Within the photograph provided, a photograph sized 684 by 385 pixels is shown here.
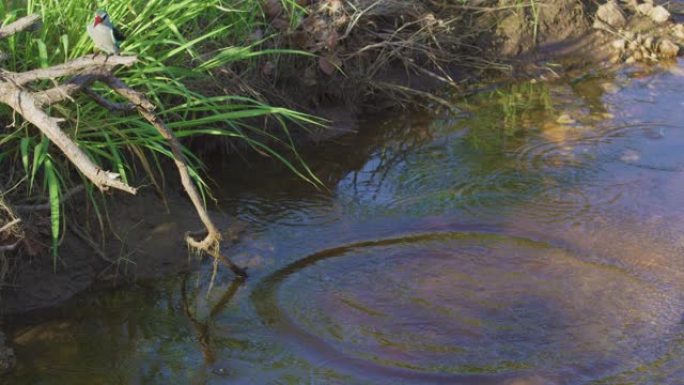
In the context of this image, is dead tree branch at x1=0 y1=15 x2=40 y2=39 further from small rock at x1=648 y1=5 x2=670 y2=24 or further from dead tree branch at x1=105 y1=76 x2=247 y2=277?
small rock at x1=648 y1=5 x2=670 y2=24

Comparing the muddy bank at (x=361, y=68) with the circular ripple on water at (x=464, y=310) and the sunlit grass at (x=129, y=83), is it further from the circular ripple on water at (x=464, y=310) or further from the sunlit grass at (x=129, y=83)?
the circular ripple on water at (x=464, y=310)

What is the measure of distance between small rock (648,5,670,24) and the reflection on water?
1.47m

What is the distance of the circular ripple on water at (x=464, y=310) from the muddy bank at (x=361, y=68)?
0.51 m

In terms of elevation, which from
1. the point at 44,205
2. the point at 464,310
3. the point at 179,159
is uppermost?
the point at 179,159

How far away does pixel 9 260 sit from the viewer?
3213mm

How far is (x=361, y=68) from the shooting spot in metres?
4.80

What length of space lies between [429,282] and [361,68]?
1.66m

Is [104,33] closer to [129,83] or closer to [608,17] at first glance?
[129,83]

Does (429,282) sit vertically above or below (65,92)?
below

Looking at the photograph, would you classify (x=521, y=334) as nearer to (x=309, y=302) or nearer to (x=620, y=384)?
(x=620, y=384)

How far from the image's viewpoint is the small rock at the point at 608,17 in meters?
5.81

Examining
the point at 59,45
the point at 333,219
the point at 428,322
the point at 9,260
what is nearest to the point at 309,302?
the point at 428,322

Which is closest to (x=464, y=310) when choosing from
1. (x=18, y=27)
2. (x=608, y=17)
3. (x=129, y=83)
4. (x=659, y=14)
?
(x=129, y=83)

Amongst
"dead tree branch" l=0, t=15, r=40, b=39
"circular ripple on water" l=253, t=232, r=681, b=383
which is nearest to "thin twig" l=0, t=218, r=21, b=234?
"dead tree branch" l=0, t=15, r=40, b=39
